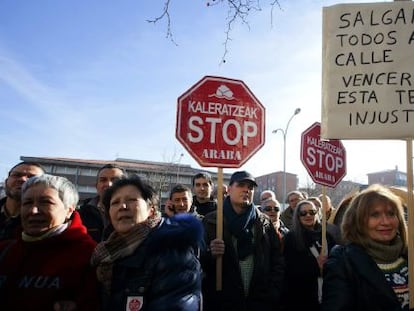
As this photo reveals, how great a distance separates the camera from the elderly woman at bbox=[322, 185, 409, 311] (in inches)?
91.8

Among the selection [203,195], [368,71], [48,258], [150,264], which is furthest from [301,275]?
[48,258]

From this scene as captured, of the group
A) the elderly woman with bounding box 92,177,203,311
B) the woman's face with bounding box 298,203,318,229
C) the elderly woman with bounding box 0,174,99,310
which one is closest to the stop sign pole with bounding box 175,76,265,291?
Result: the elderly woman with bounding box 92,177,203,311

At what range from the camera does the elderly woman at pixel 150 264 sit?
2.16m

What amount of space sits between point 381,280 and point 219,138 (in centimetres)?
182

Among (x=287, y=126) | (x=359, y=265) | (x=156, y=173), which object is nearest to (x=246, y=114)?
(x=359, y=265)

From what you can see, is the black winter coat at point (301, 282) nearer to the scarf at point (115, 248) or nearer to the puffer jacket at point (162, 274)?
the puffer jacket at point (162, 274)

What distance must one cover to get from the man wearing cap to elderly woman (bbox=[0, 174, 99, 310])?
1.27 metres

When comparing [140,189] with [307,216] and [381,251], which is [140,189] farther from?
[307,216]

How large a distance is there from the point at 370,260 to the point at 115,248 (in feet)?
5.33

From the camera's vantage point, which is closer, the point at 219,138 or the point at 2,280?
the point at 2,280

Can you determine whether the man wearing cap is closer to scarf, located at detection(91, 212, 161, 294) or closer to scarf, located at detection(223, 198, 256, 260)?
scarf, located at detection(223, 198, 256, 260)

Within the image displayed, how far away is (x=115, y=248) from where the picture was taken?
2354 mm

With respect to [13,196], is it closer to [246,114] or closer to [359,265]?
[246,114]

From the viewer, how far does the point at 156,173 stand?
3722 cm
